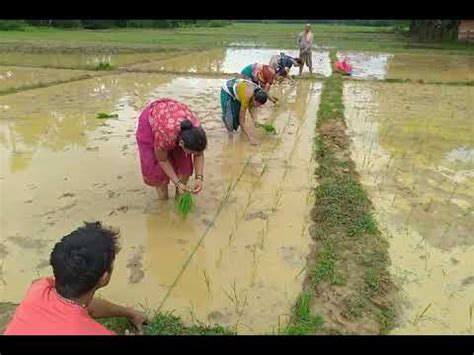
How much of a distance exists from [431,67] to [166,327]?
15118mm

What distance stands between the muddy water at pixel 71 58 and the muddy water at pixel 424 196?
915cm

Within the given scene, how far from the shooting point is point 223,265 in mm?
3342

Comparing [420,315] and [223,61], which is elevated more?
[420,315]

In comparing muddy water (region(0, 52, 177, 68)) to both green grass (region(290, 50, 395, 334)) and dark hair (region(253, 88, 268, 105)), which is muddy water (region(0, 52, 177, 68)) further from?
green grass (region(290, 50, 395, 334))

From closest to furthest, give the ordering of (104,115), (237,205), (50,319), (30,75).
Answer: (50,319) < (237,205) < (104,115) < (30,75)

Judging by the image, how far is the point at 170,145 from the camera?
377cm

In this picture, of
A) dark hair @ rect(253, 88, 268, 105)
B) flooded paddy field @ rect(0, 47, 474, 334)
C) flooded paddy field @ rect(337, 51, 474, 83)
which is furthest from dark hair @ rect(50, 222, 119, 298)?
flooded paddy field @ rect(337, 51, 474, 83)

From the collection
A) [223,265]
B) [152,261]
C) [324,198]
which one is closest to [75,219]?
[152,261]

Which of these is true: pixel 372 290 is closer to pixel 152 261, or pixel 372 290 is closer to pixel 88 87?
pixel 152 261

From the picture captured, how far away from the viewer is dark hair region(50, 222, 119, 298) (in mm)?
1917

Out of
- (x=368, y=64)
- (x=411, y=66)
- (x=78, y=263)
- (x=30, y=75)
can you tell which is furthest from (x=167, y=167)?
(x=368, y=64)

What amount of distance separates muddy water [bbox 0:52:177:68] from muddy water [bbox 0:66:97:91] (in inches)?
50.0

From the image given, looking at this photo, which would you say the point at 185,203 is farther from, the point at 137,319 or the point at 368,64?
the point at 368,64
